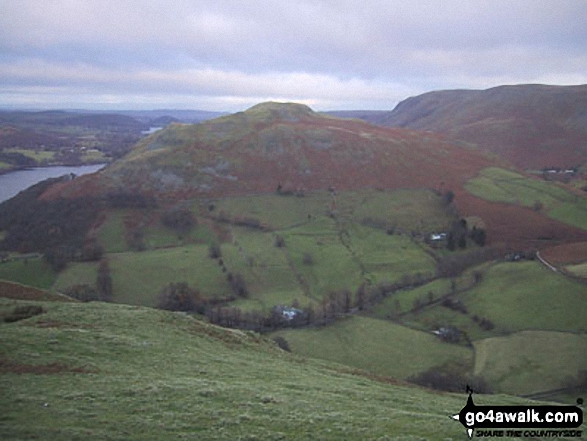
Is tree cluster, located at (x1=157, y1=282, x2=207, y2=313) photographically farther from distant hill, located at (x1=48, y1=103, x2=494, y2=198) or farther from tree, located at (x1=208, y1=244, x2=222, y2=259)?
distant hill, located at (x1=48, y1=103, x2=494, y2=198)

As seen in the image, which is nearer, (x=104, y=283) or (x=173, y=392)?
(x=173, y=392)

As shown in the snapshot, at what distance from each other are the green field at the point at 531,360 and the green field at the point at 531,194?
54707 mm

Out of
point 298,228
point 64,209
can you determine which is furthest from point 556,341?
point 64,209

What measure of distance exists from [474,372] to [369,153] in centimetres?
8334

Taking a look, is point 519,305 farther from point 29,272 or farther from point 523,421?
point 29,272

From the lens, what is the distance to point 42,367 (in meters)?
19.7

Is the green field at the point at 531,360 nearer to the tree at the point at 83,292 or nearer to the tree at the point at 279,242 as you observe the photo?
A: the tree at the point at 279,242

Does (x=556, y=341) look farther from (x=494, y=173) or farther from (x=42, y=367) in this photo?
(x=494, y=173)

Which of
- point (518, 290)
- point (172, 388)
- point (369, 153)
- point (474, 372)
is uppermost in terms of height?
point (369, 153)

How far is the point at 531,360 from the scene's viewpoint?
54.7 m

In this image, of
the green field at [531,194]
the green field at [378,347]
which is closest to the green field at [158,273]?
the green field at [378,347]

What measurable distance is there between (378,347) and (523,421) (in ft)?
138

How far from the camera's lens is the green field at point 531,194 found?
107 meters

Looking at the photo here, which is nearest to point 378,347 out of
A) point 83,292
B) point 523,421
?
point 523,421
